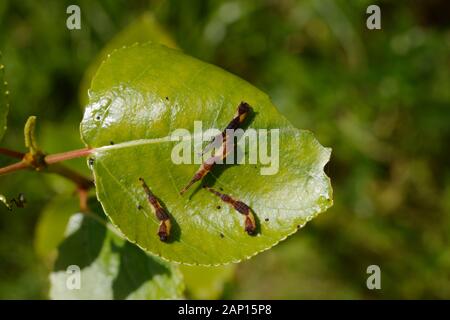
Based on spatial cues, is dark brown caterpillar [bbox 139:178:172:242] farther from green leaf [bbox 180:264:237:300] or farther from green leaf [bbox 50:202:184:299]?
green leaf [bbox 180:264:237:300]

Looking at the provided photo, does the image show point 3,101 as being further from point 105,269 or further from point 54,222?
point 54,222

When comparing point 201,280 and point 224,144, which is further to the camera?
point 201,280

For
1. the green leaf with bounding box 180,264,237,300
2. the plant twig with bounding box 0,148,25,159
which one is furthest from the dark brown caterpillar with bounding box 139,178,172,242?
the green leaf with bounding box 180,264,237,300

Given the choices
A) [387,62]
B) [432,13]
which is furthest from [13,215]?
[432,13]

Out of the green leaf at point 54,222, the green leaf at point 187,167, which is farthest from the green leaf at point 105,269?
the green leaf at point 187,167

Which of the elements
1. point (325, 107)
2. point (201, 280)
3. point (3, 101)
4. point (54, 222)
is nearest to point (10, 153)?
point (3, 101)

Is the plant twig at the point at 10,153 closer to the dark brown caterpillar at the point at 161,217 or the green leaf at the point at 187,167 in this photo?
the green leaf at the point at 187,167

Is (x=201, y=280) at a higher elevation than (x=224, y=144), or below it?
below
